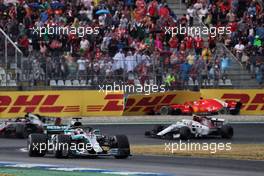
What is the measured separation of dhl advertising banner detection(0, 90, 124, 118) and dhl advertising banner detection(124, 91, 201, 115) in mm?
411

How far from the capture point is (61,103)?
1268 inches

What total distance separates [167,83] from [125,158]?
49.2ft

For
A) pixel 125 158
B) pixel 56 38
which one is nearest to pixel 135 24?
pixel 56 38

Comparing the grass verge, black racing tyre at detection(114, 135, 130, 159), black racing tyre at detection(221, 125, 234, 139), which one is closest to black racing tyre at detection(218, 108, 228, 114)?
black racing tyre at detection(221, 125, 234, 139)

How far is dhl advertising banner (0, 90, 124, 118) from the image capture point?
31.6 metres

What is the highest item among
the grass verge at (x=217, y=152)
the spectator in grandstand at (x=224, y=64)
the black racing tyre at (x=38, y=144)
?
the spectator in grandstand at (x=224, y=64)

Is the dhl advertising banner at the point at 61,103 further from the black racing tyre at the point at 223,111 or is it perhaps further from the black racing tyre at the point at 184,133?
the black racing tyre at the point at 184,133

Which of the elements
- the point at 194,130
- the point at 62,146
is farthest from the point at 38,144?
the point at 194,130

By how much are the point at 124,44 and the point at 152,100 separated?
7.68ft

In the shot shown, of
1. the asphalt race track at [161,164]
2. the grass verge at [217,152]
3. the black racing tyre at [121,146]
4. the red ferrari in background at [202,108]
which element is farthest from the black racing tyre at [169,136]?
the red ferrari in background at [202,108]

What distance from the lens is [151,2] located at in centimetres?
3597

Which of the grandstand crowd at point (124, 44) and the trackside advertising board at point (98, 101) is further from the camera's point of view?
the grandstand crowd at point (124, 44)

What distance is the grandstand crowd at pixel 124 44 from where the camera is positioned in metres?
32.1

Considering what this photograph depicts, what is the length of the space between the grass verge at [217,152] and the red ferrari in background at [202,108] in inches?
373
